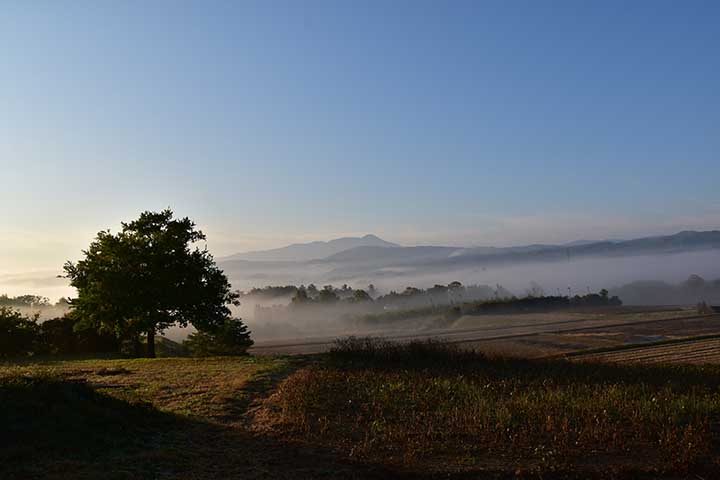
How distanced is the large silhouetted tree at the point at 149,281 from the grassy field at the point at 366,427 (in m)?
16.8

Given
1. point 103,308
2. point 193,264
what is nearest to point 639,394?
point 193,264

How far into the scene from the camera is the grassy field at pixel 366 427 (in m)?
12.1

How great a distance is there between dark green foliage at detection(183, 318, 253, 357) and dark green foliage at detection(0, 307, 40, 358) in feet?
58.5

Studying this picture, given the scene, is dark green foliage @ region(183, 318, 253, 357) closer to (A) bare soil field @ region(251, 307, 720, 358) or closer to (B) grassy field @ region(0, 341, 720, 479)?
(A) bare soil field @ region(251, 307, 720, 358)

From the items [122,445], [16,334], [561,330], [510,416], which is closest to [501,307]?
[561,330]

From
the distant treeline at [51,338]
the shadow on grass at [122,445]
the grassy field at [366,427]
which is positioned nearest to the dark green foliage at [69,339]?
the distant treeline at [51,338]

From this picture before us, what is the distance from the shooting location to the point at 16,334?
157 ft

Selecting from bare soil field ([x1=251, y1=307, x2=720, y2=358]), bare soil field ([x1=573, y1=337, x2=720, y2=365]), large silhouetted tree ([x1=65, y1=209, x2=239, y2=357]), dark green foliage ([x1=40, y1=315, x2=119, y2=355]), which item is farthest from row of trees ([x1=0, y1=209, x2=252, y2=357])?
bare soil field ([x1=573, y1=337, x2=720, y2=365])

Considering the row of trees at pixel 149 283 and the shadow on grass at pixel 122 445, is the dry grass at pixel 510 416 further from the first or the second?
the row of trees at pixel 149 283

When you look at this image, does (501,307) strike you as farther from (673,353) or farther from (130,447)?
(130,447)

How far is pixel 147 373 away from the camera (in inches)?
1101

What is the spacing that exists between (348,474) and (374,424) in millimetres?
3936

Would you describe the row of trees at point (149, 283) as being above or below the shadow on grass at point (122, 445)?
above

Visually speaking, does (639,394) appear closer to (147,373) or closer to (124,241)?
(147,373)
